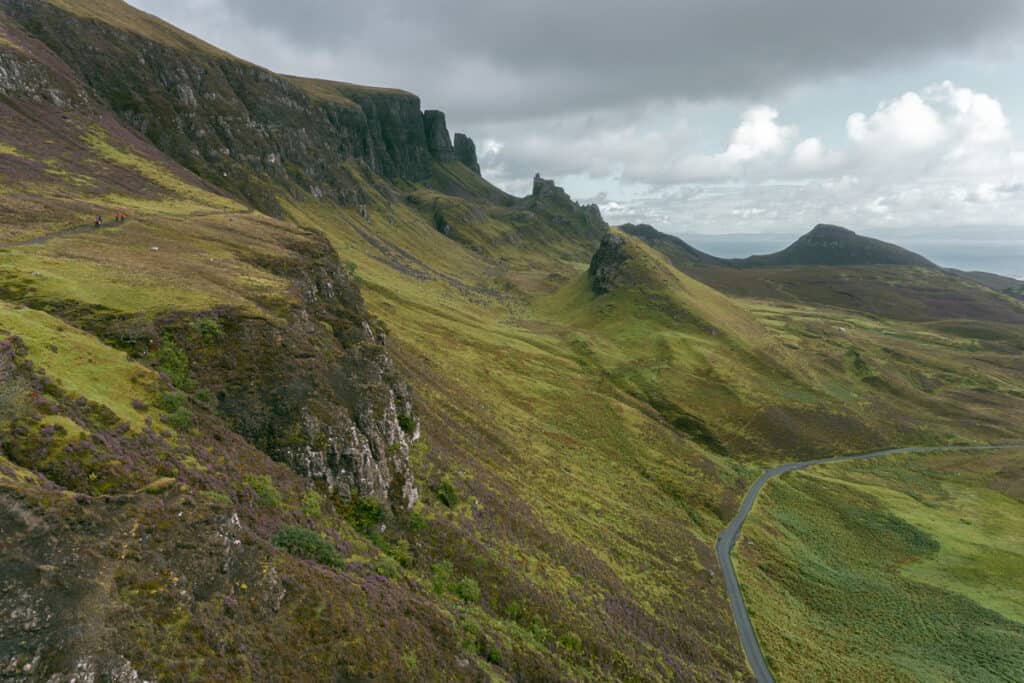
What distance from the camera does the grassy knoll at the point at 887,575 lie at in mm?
56875

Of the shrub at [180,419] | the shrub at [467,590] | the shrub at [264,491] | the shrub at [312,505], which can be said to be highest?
the shrub at [180,419]

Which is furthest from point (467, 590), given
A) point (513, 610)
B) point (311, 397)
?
point (311, 397)

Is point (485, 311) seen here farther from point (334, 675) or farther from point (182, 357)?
point (334, 675)

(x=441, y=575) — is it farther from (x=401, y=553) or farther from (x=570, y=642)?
(x=570, y=642)

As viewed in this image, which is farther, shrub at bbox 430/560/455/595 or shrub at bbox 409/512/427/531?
shrub at bbox 409/512/427/531

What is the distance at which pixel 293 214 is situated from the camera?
17038 centimetres

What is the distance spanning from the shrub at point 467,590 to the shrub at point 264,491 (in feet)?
54.3

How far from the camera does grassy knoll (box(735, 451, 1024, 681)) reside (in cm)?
5688

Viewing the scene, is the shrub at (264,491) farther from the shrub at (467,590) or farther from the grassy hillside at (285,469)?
the shrub at (467,590)

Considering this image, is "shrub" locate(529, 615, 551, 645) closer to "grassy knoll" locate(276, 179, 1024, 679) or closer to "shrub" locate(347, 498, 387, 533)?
"grassy knoll" locate(276, 179, 1024, 679)

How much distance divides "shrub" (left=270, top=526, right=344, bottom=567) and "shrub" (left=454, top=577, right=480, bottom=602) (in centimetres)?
1277

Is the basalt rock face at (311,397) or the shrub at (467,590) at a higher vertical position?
the basalt rock face at (311,397)

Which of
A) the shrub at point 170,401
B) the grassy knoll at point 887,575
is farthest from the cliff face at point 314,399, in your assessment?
the grassy knoll at point 887,575

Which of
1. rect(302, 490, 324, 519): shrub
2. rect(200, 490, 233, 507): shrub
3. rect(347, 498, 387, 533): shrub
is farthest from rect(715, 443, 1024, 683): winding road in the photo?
rect(200, 490, 233, 507): shrub
